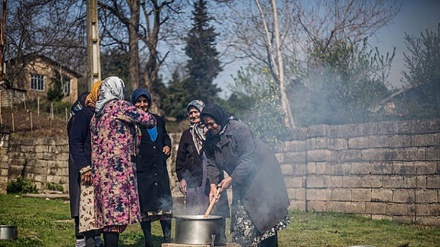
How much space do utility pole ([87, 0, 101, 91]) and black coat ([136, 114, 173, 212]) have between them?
319 centimetres

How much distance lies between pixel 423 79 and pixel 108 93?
8.76 metres

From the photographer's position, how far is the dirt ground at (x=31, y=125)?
28.3m

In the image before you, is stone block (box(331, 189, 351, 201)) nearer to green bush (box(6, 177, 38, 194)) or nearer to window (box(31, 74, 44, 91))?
green bush (box(6, 177, 38, 194))

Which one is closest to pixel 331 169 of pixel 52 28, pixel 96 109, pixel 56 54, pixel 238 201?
pixel 238 201

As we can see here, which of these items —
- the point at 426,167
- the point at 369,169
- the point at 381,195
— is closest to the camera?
the point at 426,167

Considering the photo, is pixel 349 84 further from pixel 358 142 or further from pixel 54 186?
pixel 54 186

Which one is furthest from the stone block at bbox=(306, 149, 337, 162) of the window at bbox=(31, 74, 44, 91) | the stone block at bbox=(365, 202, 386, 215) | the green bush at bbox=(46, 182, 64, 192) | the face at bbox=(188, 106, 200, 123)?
the window at bbox=(31, 74, 44, 91)

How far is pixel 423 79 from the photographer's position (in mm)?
13242

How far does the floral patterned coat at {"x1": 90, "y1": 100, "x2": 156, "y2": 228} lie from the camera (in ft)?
19.6

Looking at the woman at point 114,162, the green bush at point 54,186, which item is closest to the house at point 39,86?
the green bush at point 54,186

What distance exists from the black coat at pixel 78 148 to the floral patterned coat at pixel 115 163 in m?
0.27

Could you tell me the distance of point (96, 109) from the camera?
20.5ft

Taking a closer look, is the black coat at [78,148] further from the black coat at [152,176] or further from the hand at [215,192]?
the hand at [215,192]

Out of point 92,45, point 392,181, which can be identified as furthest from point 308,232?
point 92,45
